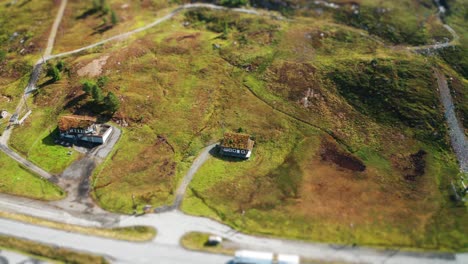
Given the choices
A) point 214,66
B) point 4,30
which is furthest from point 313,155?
point 4,30

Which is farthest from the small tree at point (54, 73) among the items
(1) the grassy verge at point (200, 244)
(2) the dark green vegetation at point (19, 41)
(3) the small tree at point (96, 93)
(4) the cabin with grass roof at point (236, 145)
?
(1) the grassy verge at point (200, 244)

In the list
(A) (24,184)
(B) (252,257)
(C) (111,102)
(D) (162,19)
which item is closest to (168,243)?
(B) (252,257)

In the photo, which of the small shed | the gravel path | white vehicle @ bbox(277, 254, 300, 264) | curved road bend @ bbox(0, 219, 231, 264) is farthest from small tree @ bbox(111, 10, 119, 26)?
white vehicle @ bbox(277, 254, 300, 264)

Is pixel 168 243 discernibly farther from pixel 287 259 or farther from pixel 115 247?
pixel 287 259

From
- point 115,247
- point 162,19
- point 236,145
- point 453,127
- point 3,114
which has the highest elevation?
point 162,19

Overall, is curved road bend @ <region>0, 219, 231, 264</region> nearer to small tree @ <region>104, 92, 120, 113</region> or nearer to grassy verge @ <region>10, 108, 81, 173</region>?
grassy verge @ <region>10, 108, 81, 173</region>

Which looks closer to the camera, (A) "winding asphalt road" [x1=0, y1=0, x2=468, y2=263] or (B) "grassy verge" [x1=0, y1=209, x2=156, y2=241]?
(A) "winding asphalt road" [x1=0, y1=0, x2=468, y2=263]

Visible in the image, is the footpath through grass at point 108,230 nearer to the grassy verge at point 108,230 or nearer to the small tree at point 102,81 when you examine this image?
the grassy verge at point 108,230
